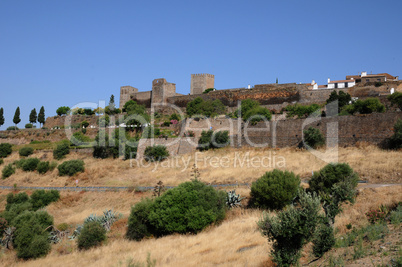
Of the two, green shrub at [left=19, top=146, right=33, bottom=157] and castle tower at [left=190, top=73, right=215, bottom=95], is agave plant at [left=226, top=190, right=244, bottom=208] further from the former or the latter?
castle tower at [left=190, top=73, right=215, bottom=95]

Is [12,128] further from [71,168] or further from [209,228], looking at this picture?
[209,228]

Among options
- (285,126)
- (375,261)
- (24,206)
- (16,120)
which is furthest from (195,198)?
(16,120)

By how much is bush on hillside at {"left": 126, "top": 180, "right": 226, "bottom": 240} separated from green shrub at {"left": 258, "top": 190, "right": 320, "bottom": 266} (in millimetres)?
5313

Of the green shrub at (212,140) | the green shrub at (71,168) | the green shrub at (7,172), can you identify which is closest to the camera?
the green shrub at (212,140)

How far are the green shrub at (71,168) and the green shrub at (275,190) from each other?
52.1 feet

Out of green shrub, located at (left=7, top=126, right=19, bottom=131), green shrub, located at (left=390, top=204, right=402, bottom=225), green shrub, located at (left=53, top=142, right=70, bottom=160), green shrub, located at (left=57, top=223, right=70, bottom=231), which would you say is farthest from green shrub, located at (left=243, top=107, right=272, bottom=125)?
green shrub, located at (left=7, top=126, right=19, bottom=131)

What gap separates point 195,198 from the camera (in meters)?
14.7

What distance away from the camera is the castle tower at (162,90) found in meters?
47.0

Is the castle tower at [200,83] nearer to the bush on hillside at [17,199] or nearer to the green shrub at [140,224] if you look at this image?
the bush on hillside at [17,199]

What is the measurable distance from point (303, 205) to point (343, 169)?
708cm

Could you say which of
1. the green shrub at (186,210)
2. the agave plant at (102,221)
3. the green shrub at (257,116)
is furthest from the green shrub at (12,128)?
the green shrub at (186,210)

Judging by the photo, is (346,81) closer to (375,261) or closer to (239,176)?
(239,176)

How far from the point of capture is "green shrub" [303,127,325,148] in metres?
22.8

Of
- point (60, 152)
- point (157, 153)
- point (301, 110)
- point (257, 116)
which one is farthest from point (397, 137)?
point (60, 152)
